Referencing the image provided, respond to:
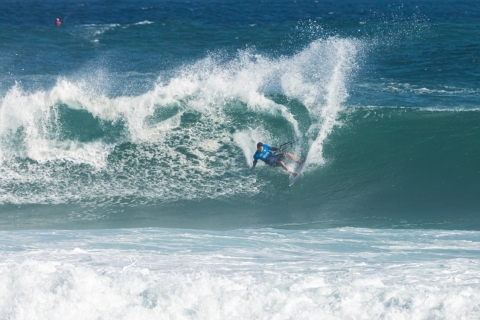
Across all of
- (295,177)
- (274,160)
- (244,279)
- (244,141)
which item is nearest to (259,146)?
(274,160)

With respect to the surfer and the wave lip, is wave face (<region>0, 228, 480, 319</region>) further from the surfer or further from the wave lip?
the wave lip

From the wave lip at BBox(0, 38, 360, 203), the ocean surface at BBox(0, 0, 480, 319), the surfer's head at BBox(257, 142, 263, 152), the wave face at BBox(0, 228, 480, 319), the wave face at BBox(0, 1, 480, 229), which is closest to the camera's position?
the wave face at BBox(0, 228, 480, 319)

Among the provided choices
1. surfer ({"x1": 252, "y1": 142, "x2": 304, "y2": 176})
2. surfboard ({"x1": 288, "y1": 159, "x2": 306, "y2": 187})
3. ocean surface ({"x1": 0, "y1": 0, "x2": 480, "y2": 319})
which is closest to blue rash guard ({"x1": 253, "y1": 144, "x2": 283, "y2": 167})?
surfer ({"x1": 252, "y1": 142, "x2": 304, "y2": 176})

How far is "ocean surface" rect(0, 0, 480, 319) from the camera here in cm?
921

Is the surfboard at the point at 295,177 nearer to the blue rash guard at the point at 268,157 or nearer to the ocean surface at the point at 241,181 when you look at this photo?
the ocean surface at the point at 241,181

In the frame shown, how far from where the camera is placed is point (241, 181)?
16.2 metres

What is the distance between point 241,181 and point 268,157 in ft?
2.60

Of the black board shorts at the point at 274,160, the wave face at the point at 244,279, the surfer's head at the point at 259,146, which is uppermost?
the surfer's head at the point at 259,146

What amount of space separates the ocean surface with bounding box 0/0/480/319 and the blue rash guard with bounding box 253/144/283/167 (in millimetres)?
297

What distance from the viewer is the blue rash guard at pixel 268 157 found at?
16156 mm

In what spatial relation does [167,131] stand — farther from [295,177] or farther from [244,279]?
[244,279]

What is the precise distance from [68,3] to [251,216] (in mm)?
31441

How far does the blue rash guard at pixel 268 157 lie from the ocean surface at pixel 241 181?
30 cm

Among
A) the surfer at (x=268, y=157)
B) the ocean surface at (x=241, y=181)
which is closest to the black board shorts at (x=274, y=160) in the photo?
the surfer at (x=268, y=157)
